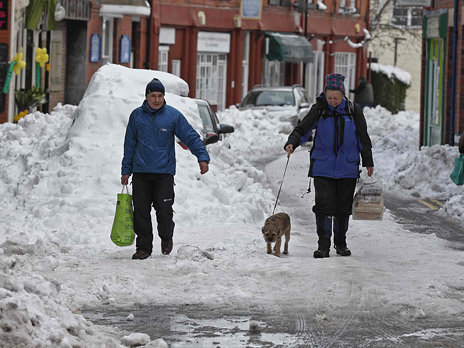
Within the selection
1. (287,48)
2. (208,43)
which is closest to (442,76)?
(208,43)

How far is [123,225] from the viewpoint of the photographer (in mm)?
11500

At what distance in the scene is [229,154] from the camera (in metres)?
17.1

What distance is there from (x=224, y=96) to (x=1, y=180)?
99.4 feet

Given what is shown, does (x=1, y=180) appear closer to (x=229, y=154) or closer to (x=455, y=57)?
(x=229, y=154)

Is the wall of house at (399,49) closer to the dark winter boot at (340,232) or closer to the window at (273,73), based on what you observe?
the window at (273,73)

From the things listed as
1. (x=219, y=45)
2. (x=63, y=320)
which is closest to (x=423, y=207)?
(x=63, y=320)

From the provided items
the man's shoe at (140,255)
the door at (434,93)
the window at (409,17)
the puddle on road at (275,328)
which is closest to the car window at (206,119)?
the man's shoe at (140,255)

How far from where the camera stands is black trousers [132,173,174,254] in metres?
11.5

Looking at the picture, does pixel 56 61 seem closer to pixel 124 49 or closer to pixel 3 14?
pixel 124 49

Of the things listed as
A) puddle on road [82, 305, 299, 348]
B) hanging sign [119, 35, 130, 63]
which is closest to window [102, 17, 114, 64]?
hanging sign [119, 35, 130, 63]

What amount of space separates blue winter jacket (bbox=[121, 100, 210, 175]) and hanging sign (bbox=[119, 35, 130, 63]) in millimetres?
25631

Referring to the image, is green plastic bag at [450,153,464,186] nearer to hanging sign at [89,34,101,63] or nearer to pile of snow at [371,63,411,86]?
hanging sign at [89,34,101,63]

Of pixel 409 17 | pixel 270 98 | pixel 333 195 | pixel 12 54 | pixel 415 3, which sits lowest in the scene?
pixel 333 195

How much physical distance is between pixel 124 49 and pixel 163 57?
3.90 metres
